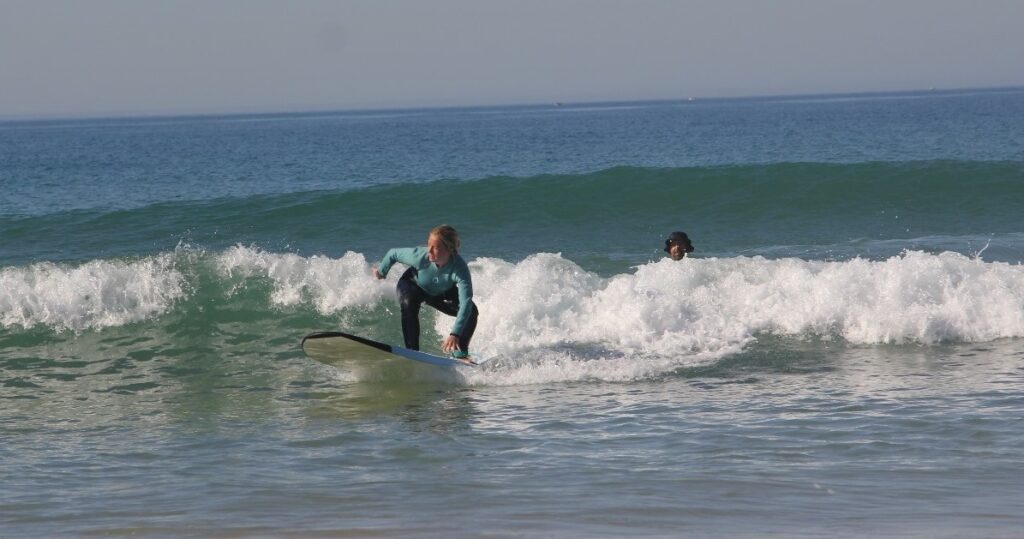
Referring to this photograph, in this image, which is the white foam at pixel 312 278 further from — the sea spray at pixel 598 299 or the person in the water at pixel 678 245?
the person in the water at pixel 678 245

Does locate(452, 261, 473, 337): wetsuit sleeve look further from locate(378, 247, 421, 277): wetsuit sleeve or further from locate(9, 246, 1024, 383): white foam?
locate(9, 246, 1024, 383): white foam

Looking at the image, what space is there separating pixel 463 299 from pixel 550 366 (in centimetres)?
128

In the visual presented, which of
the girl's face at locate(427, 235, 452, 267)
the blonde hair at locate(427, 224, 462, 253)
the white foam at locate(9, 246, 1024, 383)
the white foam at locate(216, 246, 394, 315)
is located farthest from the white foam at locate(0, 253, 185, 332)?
the blonde hair at locate(427, 224, 462, 253)

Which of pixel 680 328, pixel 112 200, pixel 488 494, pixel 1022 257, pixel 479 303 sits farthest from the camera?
pixel 112 200

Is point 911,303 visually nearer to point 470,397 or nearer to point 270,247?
point 470,397

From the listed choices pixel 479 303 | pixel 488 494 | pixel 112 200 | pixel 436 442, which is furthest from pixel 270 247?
pixel 488 494

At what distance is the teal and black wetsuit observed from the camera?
30.9ft

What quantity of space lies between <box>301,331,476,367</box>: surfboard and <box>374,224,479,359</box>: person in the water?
18 cm

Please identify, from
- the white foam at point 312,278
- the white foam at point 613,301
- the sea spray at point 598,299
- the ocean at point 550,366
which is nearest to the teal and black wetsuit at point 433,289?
the ocean at point 550,366

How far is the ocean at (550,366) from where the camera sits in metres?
6.29

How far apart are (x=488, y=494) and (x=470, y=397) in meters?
2.93

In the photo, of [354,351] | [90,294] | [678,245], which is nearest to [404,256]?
[354,351]

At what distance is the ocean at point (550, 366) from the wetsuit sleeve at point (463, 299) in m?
0.60

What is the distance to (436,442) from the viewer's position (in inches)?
309
